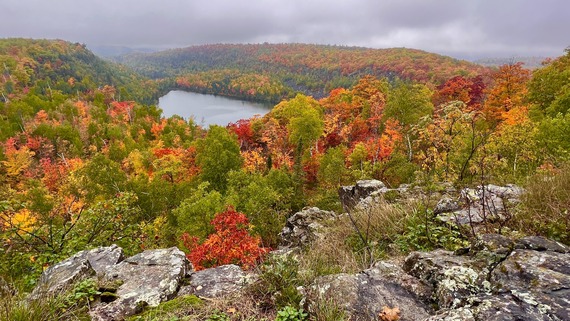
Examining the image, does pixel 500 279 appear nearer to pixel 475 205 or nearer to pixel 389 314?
pixel 389 314

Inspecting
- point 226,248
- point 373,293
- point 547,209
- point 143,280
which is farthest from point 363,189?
point 143,280

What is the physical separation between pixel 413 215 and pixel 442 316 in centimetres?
351

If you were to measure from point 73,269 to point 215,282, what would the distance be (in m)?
2.20

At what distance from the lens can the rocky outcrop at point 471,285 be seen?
8.45ft

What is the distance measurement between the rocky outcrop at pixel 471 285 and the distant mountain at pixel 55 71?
107m

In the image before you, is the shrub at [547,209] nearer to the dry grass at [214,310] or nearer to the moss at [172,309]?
the dry grass at [214,310]

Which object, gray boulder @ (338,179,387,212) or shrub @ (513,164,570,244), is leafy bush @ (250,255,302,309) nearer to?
shrub @ (513,164,570,244)

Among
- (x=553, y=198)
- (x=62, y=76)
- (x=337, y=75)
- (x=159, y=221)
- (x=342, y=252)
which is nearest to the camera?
(x=553, y=198)

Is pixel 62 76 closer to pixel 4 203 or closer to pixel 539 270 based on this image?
pixel 4 203

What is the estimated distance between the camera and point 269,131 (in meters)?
40.7

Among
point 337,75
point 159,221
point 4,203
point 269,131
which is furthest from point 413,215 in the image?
point 337,75

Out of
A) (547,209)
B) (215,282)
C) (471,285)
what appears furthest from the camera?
(215,282)

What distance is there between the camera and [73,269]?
15.4ft

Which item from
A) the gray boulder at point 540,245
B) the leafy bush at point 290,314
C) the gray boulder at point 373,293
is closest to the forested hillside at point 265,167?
the gray boulder at point 540,245
